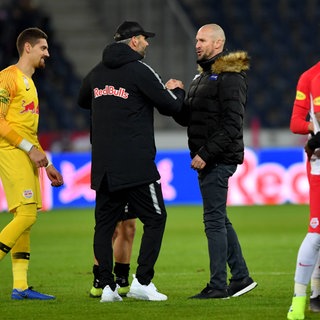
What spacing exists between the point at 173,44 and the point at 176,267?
42.8 feet

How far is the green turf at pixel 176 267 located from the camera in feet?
22.6

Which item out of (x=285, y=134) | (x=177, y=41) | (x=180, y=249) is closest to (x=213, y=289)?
(x=180, y=249)

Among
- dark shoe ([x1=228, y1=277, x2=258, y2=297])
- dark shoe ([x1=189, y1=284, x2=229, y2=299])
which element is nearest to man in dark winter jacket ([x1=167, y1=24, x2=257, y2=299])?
dark shoe ([x1=189, y1=284, x2=229, y2=299])

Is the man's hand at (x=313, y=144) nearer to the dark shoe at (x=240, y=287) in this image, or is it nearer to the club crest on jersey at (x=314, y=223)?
the club crest on jersey at (x=314, y=223)

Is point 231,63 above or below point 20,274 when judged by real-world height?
above

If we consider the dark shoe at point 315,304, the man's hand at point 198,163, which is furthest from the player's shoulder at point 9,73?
the dark shoe at point 315,304

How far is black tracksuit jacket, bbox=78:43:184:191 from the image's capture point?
7289mm

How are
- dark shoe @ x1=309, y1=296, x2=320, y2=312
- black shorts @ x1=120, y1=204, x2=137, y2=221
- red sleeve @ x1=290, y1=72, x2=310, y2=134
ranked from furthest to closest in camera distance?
1. black shorts @ x1=120, y1=204, x2=137, y2=221
2. dark shoe @ x1=309, y1=296, x2=320, y2=312
3. red sleeve @ x1=290, y1=72, x2=310, y2=134

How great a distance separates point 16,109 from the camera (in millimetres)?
7621

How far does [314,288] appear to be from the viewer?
6.93 meters

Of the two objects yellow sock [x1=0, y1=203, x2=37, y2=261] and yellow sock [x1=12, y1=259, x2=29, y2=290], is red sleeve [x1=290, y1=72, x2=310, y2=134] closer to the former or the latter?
yellow sock [x1=0, y1=203, x2=37, y2=261]

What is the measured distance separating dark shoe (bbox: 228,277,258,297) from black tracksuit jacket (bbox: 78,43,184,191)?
3.57ft

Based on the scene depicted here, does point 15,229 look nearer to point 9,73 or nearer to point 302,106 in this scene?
point 9,73

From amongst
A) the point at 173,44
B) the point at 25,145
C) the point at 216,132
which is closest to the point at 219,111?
the point at 216,132
